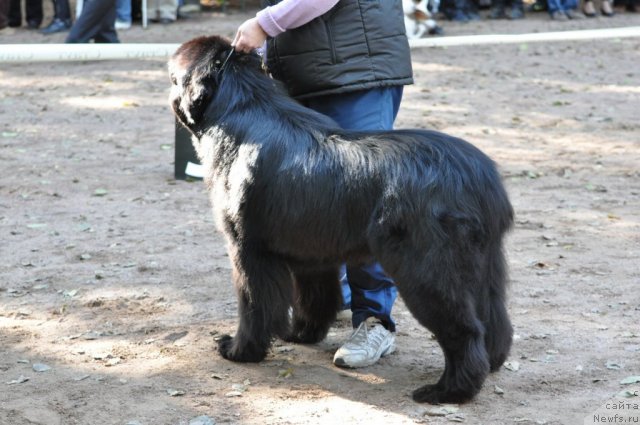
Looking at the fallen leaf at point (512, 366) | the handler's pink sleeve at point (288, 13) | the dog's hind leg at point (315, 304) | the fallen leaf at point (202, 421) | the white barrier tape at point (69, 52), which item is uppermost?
the handler's pink sleeve at point (288, 13)

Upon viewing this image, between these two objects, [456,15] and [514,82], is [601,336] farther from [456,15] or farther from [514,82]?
[456,15]

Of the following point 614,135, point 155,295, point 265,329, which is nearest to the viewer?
point 265,329

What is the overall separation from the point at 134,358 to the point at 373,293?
3.82 ft

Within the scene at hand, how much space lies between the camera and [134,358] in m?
4.59

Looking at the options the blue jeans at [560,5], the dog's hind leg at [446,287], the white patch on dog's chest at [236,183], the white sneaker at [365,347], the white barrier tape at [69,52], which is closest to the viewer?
the dog's hind leg at [446,287]

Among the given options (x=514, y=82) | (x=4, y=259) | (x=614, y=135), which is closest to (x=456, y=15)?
(x=514, y=82)

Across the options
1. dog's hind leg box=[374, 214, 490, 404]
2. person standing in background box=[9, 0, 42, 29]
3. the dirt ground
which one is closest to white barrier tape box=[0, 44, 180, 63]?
the dirt ground

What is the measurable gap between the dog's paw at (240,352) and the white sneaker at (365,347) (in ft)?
1.17

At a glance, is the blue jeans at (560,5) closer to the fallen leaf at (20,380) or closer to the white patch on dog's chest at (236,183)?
the white patch on dog's chest at (236,183)

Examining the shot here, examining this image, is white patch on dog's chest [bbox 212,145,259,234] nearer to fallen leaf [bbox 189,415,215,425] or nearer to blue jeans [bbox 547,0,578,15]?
fallen leaf [bbox 189,415,215,425]

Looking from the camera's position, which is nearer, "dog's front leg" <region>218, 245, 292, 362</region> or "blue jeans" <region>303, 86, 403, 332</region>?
"dog's front leg" <region>218, 245, 292, 362</region>

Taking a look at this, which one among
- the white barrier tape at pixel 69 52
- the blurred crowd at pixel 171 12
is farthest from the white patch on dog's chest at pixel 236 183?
the blurred crowd at pixel 171 12

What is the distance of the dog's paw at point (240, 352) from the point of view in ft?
14.7

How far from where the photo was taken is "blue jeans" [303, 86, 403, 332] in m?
4.59
